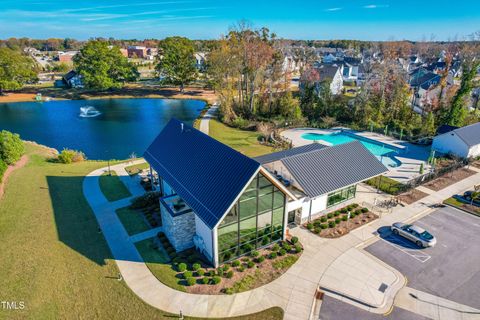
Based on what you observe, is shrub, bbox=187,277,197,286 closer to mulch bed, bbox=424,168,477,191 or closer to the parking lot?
the parking lot

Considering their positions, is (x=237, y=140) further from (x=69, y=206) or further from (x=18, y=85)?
(x=18, y=85)

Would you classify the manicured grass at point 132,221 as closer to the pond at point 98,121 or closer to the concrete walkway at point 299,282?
the concrete walkway at point 299,282

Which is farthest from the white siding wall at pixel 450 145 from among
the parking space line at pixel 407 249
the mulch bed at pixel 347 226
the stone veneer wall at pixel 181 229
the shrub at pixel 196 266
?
the shrub at pixel 196 266

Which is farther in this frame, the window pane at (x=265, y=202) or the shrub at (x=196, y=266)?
the window pane at (x=265, y=202)

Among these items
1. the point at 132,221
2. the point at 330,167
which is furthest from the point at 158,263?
the point at 330,167

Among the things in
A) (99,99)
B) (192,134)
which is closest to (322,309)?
(192,134)
